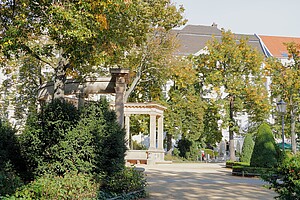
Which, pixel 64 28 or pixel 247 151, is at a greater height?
pixel 64 28

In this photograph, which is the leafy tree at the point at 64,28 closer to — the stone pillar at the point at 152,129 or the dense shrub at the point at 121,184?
the dense shrub at the point at 121,184

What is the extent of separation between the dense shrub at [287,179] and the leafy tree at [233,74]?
2772cm

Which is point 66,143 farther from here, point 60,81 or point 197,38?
point 197,38

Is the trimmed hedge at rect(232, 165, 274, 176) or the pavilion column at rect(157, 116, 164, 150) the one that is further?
the pavilion column at rect(157, 116, 164, 150)

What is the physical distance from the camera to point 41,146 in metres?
9.71

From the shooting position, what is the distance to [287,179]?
6.61 m

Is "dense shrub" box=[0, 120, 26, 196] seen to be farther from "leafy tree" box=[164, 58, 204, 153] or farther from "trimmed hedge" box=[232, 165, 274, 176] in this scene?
"leafy tree" box=[164, 58, 204, 153]

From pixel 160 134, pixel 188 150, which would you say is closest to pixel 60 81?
pixel 160 134

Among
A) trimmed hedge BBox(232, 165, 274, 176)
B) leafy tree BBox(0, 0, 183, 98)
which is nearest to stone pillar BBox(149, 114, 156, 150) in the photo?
trimmed hedge BBox(232, 165, 274, 176)

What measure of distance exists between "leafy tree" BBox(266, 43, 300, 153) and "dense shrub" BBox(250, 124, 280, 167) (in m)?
12.5

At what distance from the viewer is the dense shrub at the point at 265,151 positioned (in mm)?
20062

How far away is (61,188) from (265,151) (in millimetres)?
14465

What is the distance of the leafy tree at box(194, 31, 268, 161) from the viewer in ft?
113

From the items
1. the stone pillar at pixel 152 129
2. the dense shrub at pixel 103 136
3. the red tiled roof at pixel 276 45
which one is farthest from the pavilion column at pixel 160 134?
the red tiled roof at pixel 276 45
